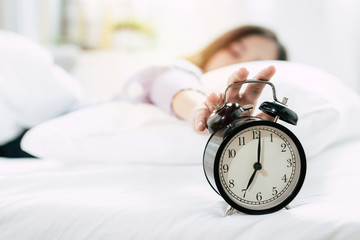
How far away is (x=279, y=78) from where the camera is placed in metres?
0.93

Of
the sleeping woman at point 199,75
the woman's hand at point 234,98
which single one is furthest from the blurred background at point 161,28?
the woman's hand at point 234,98

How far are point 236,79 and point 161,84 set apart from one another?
1.76 ft

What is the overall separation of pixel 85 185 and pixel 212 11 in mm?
2184

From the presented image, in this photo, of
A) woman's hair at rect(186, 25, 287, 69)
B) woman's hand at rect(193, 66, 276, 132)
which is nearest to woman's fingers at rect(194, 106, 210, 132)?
woman's hand at rect(193, 66, 276, 132)

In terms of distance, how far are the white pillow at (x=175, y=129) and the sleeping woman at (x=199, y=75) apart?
0.07 m

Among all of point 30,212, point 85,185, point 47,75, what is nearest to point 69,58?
point 47,75

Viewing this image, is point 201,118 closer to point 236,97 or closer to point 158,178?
point 236,97

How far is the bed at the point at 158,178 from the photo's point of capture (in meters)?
0.61

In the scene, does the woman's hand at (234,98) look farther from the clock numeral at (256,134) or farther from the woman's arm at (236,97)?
the clock numeral at (256,134)

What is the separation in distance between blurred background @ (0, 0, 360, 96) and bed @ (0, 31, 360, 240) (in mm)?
826

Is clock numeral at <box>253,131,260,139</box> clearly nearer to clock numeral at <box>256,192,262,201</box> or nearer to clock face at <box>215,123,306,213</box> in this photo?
clock face at <box>215,123,306,213</box>

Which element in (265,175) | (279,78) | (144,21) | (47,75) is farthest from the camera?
(144,21)

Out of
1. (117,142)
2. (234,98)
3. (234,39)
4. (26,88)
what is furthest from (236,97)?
(234,39)

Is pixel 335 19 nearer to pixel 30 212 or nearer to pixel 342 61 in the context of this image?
pixel 342 61
